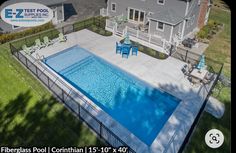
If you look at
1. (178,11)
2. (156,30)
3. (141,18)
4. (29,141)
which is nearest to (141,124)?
(29,141)

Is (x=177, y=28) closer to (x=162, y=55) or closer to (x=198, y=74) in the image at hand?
(x=162, y=55)

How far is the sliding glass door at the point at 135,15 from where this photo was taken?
85.7ft

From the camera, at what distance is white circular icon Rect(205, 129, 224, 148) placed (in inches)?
484

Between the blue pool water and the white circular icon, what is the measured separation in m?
2.83

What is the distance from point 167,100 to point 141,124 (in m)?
3.13

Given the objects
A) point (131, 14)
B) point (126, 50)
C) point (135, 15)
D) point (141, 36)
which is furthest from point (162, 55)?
point (131, 14)

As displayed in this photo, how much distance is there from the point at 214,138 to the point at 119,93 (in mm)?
7108

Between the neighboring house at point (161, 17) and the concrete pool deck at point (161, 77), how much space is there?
8.66ft

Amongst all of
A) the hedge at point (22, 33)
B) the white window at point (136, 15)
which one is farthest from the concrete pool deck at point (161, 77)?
the white window at point (136, 15)

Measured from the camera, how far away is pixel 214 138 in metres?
12.9

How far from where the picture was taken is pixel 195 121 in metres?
13.5

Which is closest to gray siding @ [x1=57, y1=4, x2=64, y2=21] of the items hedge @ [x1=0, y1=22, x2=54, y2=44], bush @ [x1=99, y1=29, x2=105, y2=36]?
hedge @ [x1=0, y1=22, x2=54, y2=44]

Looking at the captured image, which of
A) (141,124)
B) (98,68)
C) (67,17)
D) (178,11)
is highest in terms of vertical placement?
(178,11)

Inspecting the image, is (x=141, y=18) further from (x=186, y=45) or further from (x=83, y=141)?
Answer: (x=83, y=141)
